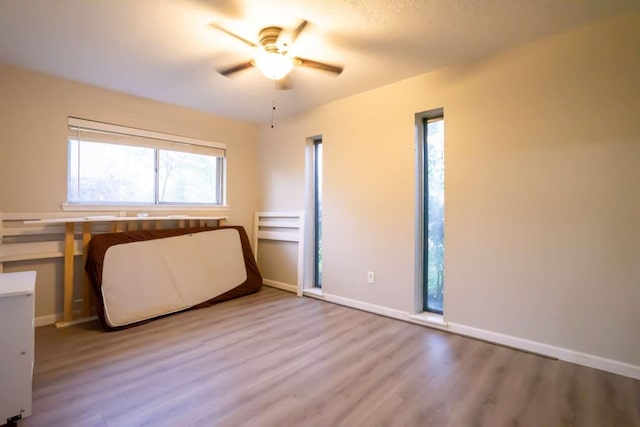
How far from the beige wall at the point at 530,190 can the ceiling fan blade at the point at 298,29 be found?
1261mm

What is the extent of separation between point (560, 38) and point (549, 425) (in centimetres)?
244

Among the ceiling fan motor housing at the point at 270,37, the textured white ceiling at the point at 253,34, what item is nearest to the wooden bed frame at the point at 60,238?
the textured white ceiling at the point at 253,34

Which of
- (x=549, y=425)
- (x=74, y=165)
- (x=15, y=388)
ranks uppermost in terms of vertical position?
(x=74, y=165)

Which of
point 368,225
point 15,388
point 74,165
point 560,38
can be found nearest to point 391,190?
point 368,225

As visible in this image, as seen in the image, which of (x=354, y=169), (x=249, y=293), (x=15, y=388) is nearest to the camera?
(x=15, y=388)

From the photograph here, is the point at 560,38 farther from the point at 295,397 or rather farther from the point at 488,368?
the point at 295,397

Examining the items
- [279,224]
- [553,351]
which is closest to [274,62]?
[279,224]

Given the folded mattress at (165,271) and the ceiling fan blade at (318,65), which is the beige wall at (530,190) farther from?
the folded mattress at (165,271)

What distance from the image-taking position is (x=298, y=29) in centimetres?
213

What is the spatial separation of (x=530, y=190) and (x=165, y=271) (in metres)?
3.38

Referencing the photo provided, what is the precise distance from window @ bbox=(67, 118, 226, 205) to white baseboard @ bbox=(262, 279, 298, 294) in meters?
1.27

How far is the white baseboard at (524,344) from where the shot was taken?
2.02m

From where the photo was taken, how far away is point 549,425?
1.54m

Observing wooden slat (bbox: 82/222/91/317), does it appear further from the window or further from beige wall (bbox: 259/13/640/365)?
beige wall (bbox: 259/13/640/365)
